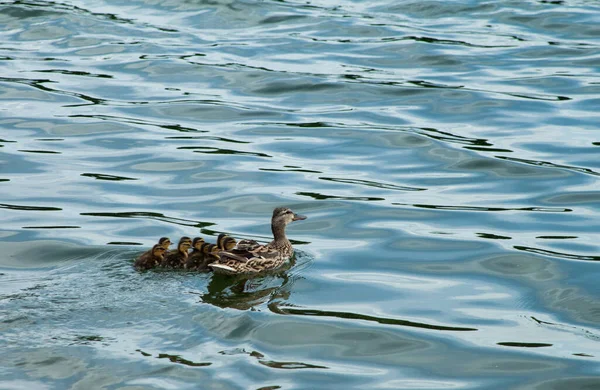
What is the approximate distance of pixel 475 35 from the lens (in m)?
23.6

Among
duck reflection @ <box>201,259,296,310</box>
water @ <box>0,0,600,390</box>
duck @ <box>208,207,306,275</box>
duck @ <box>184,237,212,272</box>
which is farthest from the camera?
duck @ <box>184,237,212,272</box>

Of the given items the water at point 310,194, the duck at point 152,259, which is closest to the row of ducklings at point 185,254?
the duck at point 152,259

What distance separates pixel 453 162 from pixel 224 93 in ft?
17.8

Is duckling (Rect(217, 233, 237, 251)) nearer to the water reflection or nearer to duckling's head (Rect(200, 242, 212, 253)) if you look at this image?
duckling's head (Rect(200, 242, 212, 253))

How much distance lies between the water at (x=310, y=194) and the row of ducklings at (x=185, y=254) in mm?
129

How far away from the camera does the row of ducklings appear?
10.7 metres

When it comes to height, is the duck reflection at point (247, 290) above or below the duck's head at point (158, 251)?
below

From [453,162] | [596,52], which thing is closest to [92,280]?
[453,162]

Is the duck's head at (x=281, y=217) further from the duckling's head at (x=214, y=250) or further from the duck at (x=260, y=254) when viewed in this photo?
the duckling's head at (x=214, y=250)

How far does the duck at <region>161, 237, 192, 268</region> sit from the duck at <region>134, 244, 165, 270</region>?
0.06 meters

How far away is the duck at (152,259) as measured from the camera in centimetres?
1072

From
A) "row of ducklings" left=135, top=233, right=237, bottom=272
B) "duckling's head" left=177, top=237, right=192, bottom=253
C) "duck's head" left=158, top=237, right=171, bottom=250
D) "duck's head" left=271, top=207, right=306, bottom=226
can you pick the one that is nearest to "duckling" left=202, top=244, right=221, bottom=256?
"row of ducklings" left=135, top=233, right=237, bottom=272

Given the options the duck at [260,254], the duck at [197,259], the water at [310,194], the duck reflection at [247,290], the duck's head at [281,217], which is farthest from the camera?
the duck's head at [281,217]

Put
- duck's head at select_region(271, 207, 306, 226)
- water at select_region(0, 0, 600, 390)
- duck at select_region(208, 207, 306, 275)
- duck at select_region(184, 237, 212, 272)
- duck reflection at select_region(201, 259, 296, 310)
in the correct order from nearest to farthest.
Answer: water at select_region(0, 0, 600, 390), duck reflection at select_region(201, 259, 296, 310), duck at select_region(208, 207, 306, 275), duck at select_region(184, 237, 212, 272), duck's head at select_region(271, 207, 306, 226)
